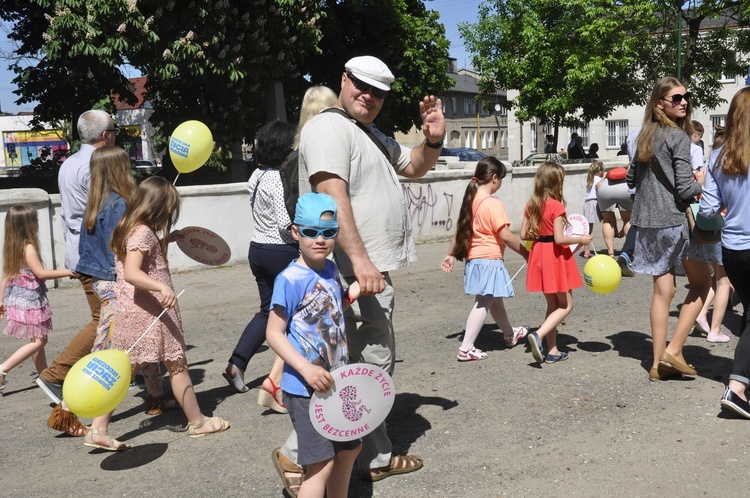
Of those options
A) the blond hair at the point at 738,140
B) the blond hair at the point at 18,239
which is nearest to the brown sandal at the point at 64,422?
the blond hair at the point at 18,239

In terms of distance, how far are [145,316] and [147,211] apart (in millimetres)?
588

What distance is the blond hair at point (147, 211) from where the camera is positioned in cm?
455

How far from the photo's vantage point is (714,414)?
16.0ft

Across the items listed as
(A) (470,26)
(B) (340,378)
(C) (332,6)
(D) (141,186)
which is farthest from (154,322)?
(A) (470,26)

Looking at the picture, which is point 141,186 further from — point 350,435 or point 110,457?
point 350,435

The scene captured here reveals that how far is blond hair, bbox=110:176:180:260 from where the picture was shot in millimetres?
4555

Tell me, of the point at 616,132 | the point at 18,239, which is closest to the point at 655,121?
the point at 18,239

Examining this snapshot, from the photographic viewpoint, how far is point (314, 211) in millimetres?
3236

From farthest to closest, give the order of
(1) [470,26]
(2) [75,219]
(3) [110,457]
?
(1) [470,26], (2) [75,219], (3) [110,457]

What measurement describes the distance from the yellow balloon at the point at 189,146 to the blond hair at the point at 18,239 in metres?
1.12

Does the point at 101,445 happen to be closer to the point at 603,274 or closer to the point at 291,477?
the point at 291,477

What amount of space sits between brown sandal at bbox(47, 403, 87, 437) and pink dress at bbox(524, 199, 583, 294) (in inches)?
131

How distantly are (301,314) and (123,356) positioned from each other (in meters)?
1.30

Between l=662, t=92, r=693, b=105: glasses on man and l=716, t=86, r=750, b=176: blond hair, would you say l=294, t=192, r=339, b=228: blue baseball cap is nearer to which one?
l=716, t=86, r=750, b=176: blond hair
